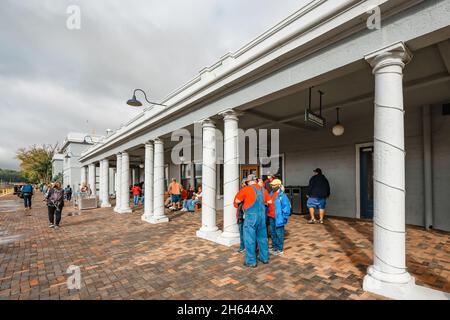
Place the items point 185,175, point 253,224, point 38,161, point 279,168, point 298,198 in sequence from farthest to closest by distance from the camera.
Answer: point 38,161 → point 185,175 → point 279,168 → point 298,198 → point 253,224

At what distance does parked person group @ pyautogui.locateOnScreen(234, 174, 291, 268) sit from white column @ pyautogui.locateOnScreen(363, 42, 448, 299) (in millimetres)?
1636

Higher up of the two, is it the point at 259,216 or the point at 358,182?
the point at 358,182

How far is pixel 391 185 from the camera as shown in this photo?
288 centimetres

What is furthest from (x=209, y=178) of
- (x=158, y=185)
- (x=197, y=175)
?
(x=197, y=175)

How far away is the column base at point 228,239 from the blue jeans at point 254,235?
46.1 inches

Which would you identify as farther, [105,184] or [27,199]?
[105,184]

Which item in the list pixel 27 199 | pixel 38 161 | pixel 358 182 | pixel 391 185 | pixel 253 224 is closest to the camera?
pixel 391 185

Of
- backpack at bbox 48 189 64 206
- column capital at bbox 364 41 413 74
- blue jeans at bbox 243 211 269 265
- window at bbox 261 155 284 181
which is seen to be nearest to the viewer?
column capital at bbox 364 41 413 74

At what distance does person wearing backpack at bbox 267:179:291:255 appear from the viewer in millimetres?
4418

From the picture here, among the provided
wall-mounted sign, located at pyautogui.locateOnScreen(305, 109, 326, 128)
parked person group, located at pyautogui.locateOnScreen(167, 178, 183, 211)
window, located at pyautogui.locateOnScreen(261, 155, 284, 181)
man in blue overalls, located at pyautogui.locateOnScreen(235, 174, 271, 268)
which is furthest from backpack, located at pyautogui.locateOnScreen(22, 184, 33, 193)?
wall-mounted sign, located at pyautogui.locateOnScreen(305, 109, 326, 128)

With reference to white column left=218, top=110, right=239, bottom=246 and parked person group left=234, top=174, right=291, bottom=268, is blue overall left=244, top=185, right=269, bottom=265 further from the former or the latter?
white column left=218, top=110, right=239, bottom=246

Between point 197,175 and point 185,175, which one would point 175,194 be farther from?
point 185,175

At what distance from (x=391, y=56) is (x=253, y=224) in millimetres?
3033
